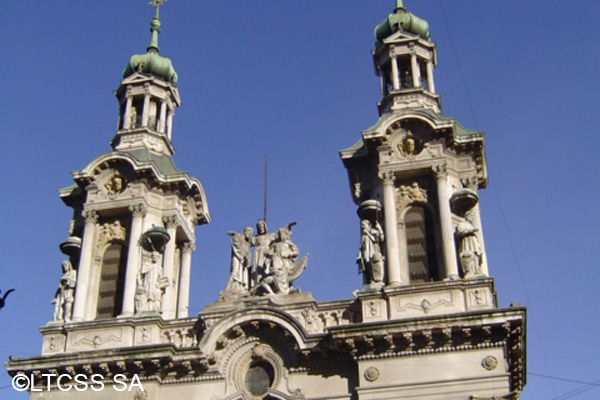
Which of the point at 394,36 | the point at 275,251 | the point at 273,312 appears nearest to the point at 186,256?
the point at 275,251

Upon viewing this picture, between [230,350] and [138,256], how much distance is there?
467cm

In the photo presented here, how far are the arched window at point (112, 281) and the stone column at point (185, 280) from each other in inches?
82.5

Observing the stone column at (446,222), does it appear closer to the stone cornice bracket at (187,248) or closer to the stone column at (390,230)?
the stone column at (390,230)

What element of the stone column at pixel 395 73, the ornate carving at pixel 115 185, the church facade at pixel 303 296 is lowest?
the church facade at pixel 303 296

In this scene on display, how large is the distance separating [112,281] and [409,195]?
8721 mm

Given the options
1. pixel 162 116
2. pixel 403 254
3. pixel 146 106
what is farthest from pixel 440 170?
pixel 146 106

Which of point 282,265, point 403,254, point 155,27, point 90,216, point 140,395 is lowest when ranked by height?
point 140,395

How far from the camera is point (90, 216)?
2850cm

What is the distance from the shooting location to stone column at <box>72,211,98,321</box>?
87.7ft

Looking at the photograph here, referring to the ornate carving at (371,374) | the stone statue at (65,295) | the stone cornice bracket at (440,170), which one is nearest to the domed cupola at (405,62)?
the stone cornice bracket at (440,170)

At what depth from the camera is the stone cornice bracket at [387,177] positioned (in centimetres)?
2680

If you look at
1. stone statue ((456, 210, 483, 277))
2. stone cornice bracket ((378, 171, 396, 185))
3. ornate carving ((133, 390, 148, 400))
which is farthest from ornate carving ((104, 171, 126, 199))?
stone statue ((456, 210, 483, 277))

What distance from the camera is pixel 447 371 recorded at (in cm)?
2275

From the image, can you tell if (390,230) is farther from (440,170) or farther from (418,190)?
(440,170)
